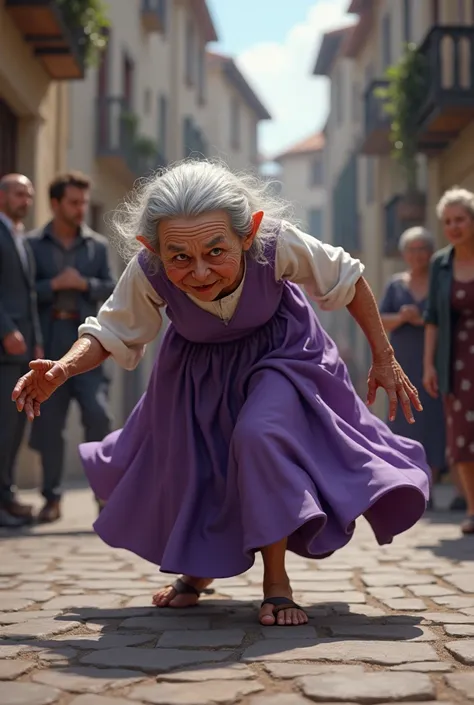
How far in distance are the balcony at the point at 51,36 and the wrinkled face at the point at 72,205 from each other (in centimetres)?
433

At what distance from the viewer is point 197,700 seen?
109 inches

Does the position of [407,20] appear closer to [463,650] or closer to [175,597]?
[175,597]

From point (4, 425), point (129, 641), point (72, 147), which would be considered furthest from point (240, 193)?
point (72, 147)

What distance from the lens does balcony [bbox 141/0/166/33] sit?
71.8 feet

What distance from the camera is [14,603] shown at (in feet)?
14.5

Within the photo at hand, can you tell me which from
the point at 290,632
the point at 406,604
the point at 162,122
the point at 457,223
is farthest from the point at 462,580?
the point at 162,122

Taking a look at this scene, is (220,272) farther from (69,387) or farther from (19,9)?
(19,9)

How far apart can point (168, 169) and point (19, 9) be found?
8187 mm

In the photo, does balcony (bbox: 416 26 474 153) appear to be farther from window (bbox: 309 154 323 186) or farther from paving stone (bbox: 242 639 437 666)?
window (bbox: 309 154 323 186)

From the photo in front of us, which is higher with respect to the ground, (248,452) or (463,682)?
(248,452)

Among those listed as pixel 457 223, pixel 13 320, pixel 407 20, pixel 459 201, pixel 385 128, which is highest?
pixel 407 20

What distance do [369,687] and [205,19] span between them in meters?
30.1

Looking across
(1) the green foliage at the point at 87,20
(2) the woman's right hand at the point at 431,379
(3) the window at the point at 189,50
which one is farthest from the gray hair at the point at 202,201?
(3) the window at the point at 189,50

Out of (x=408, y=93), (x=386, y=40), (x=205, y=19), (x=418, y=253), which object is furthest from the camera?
(x=205, y=19)
